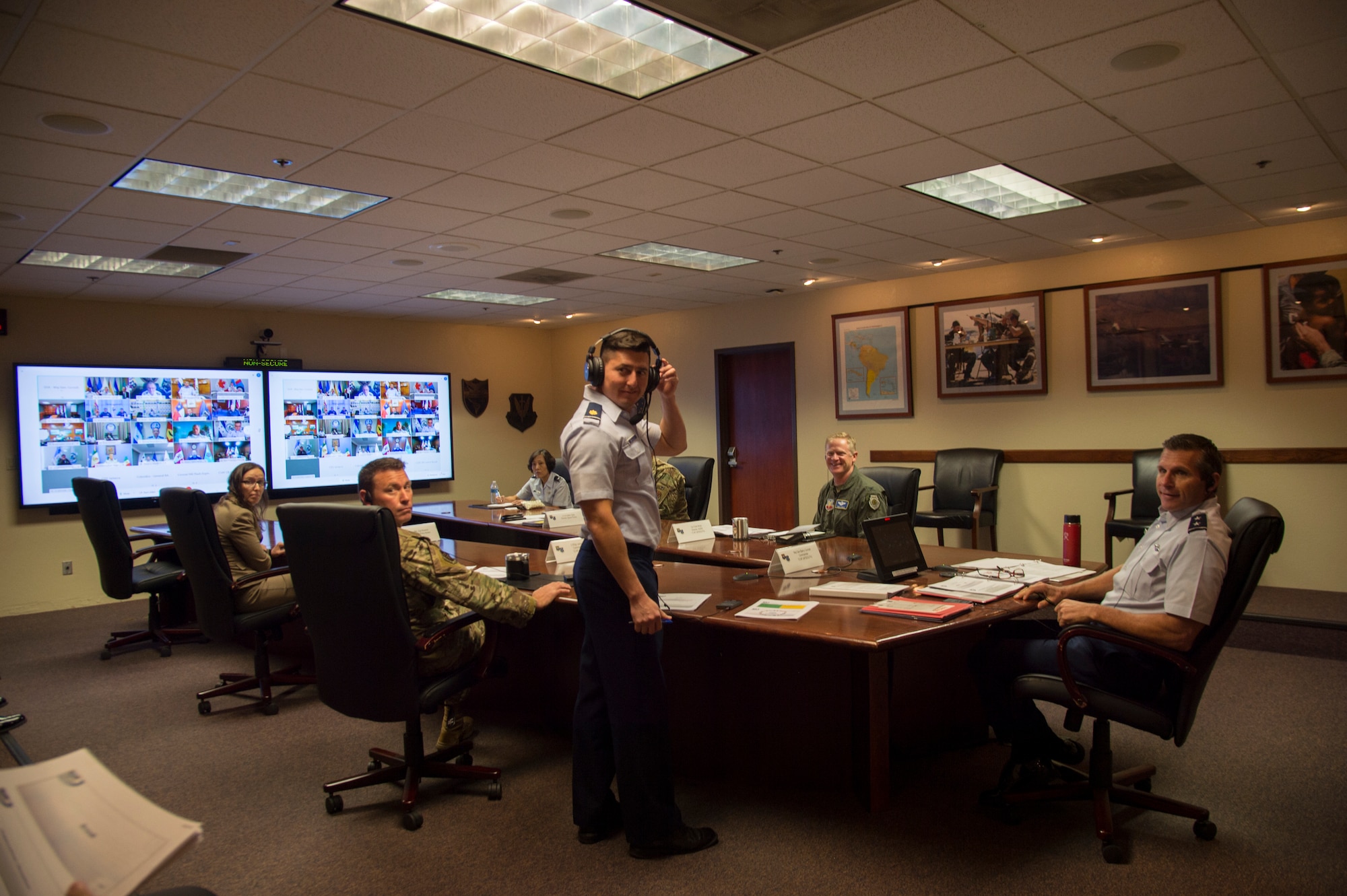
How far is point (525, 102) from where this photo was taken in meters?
3.03

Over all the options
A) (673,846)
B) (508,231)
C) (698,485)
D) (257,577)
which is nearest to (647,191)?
(508,231)

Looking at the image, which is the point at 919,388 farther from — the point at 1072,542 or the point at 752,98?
the point at 752,98

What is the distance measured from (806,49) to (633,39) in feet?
1.88

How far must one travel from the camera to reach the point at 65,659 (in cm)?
502

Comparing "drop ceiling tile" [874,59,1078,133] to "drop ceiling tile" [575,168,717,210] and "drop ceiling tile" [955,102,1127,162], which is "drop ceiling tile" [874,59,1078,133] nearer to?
"drop ceiling tile" [955,102,1127,162]

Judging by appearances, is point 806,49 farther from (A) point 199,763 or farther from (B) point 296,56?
(A) point 199,763

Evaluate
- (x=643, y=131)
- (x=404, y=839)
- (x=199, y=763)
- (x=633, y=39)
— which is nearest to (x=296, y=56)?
(x=633, y=39)

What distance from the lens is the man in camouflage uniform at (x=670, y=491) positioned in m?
5.08

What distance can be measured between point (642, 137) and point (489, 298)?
14.5 ft

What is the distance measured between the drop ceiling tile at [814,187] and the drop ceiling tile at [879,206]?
0.09 metres

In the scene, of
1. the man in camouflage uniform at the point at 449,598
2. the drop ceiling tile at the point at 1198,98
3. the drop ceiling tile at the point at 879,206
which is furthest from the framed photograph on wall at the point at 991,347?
the man in camouflage uniform at the point at 449,598

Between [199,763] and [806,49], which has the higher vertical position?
[806,49]

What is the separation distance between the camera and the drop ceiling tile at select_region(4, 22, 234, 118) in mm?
2445

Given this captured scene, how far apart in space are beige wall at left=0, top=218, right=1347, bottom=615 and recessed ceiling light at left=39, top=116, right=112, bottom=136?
450cm
